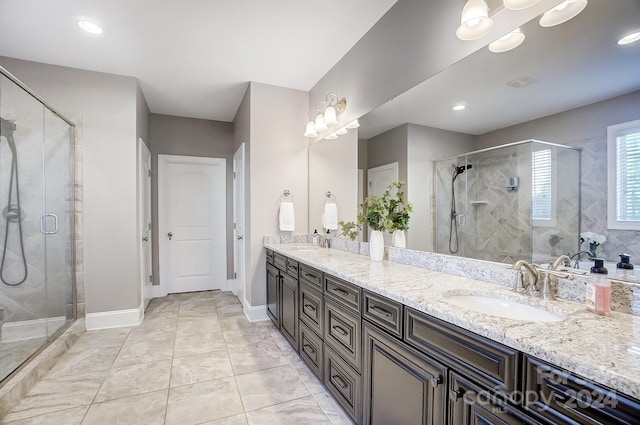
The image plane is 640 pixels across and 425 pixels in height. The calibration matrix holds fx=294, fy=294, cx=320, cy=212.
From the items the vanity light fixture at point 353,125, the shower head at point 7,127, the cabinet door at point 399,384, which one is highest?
the vanity light fixture at point 353,125

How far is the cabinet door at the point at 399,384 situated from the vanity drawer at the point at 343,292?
13cm

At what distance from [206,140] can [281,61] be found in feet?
7.32

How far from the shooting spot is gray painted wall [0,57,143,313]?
306 centimetres

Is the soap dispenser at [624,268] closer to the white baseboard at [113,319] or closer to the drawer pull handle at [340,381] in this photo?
the drawer pull handle at [340,381]

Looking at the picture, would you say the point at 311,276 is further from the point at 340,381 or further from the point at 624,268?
the point at 624,268

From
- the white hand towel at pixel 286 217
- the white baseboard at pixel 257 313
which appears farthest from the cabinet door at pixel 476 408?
the white baseboard at pixel 257 313

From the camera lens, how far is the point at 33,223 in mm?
2619

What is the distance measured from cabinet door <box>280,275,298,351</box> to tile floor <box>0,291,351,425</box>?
15cm

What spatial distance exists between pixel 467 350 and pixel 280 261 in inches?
80.0

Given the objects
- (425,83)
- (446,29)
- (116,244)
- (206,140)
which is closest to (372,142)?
(425,83)

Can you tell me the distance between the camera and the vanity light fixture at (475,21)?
1.38 metres

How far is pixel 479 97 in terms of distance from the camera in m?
1.57

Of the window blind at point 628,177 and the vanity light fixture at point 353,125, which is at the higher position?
the vanity light fixture at point 353,125

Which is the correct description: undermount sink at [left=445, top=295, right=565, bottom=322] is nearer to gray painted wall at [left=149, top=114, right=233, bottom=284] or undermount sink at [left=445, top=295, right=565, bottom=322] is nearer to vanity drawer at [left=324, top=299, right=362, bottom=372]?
vanity drawer at [left=324, top=299, right=362, bottom=372]
